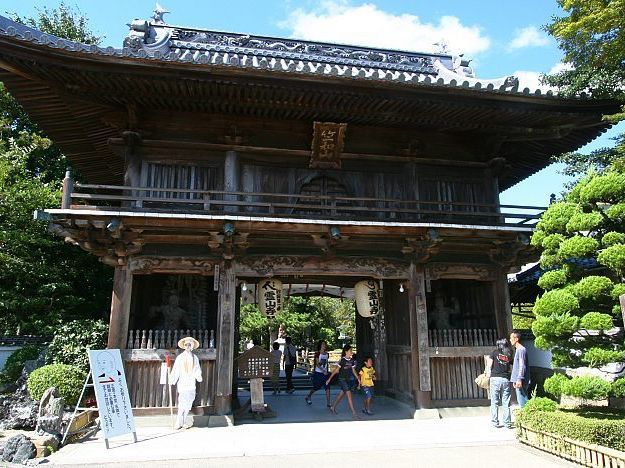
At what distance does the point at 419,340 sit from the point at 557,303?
407 centimetres

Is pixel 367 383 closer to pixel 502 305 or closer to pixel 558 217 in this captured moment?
pixel 502 305

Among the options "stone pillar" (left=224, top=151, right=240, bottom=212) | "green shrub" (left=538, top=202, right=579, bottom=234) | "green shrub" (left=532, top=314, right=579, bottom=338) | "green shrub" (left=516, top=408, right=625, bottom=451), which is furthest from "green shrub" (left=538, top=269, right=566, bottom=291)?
"stone pillar" (left=224, top=151, right=240, bottom=212)

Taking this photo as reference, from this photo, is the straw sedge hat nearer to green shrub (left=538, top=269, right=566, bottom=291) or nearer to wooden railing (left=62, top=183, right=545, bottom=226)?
wooden railing (left=62, top=183, right=545, bottom=226)

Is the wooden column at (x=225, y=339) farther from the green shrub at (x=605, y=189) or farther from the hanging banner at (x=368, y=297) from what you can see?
the green shrub at (x=605, y=189)

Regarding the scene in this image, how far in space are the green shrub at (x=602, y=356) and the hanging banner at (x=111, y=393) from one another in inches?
309

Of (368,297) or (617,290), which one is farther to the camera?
(368,297)

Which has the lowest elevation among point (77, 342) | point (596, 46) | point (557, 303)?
point (77, 342)

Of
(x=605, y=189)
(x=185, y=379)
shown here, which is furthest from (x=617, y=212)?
(x=185, y=379)

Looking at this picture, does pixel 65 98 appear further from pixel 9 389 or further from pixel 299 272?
pixel 9 389

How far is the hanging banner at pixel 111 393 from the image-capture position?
24.8 feet

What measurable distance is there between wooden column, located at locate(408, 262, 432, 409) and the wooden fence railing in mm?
2603

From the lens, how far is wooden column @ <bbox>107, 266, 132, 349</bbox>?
933 centimetres

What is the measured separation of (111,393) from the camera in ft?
25.9

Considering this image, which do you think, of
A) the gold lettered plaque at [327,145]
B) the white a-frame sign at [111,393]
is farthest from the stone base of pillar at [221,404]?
the gold lettered plaque at [327,145]
